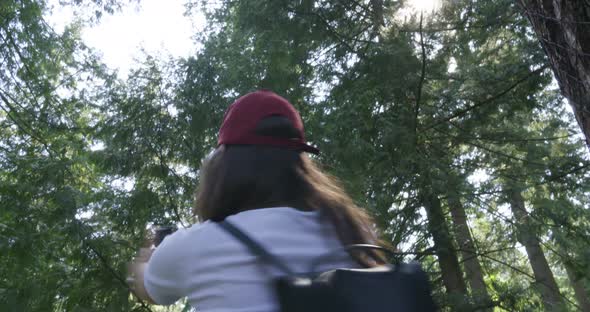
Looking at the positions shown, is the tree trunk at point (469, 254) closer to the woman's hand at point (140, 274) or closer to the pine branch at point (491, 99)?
the pine branch at point (491, 99)

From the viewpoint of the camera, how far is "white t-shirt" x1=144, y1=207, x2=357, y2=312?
1.37 meters

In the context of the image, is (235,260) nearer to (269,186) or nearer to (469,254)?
(269,186)

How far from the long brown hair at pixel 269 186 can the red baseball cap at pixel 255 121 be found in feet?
0.06

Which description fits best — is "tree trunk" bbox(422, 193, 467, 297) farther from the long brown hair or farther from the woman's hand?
the woman's hand

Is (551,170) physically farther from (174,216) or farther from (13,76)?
(13,76)

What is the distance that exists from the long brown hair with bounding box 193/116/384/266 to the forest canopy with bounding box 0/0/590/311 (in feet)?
13.3

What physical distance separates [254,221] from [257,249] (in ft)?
0.32

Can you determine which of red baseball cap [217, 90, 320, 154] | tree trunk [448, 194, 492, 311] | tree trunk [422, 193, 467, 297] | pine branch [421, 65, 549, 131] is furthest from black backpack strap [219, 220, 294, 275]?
pine branch [421, 65, 549, 131]

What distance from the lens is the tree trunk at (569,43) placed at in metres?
3.45

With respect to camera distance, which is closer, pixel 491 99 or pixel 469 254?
pixel 491 99

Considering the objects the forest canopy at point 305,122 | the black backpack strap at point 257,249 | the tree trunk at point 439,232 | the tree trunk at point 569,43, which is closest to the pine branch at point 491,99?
the forest canopy at point 305,122

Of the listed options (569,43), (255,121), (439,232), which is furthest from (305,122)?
(255,121)

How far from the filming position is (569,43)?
3.53 meters

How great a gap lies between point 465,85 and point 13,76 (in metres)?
6.44
